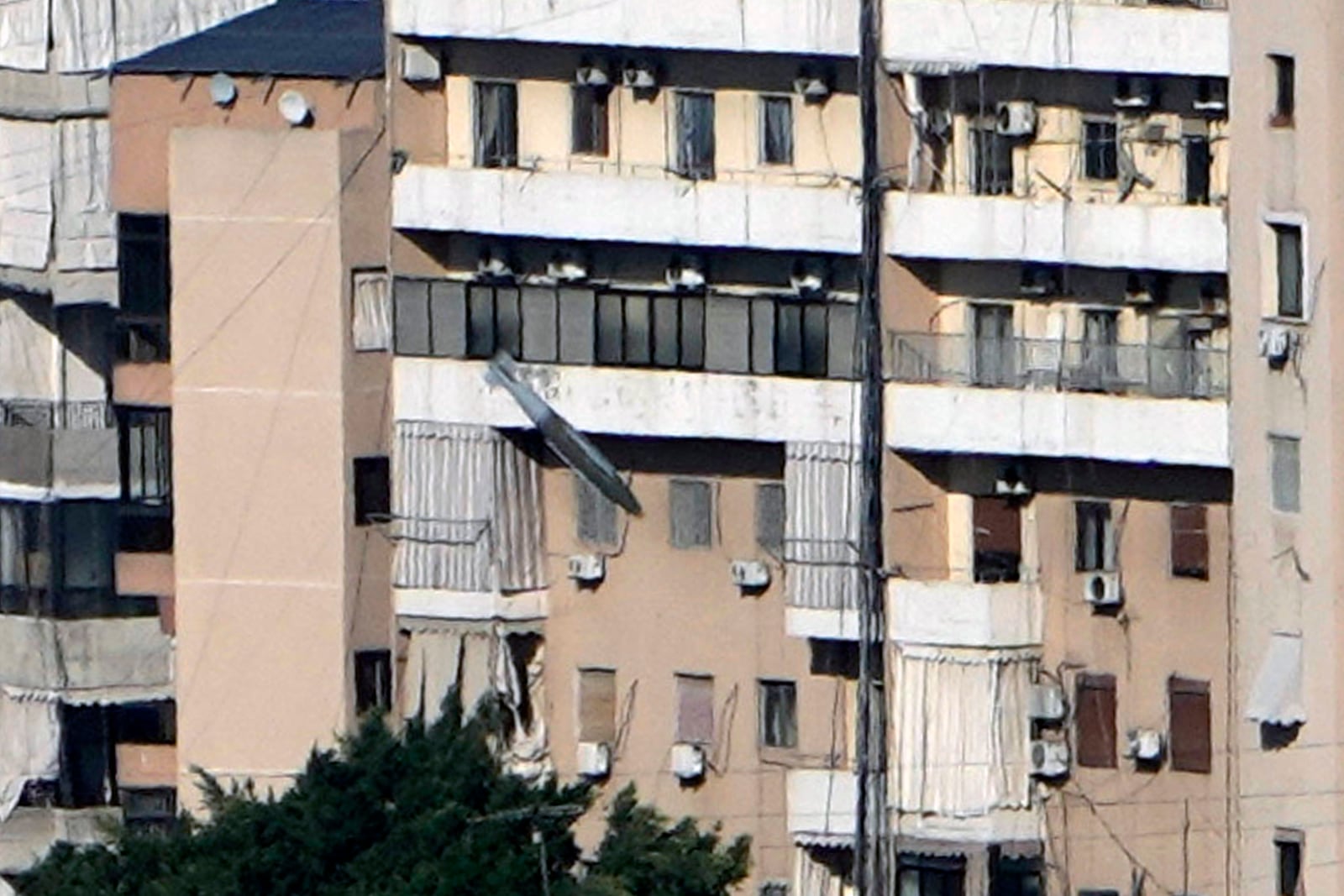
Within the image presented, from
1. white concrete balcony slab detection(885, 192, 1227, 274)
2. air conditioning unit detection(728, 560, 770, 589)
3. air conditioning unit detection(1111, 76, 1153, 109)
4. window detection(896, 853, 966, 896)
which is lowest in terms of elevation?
window detection(896, 853, 966, 896)

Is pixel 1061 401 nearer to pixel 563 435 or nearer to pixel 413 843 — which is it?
pixel 563 435

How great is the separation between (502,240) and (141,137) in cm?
362

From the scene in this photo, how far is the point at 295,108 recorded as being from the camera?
7806 centimetres

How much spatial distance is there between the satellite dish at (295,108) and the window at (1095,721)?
25.9 ft

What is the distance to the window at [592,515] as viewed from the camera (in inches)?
3049

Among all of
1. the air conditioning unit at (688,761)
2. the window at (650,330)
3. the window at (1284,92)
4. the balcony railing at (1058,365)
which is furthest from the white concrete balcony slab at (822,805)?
the window at (1284,92)

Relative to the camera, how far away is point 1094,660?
74.4 meters

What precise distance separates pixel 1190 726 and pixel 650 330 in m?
5.66

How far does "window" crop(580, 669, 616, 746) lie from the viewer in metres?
77.8

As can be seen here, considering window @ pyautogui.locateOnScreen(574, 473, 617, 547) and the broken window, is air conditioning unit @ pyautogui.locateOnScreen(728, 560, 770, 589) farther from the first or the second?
window @ pyautogui.locateOnScreen(574, 473, 617, 547)

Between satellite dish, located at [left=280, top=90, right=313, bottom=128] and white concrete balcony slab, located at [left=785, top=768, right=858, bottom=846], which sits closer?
white concrete balcony slab, located at [left=785, top=768, right=858, bottom=846]

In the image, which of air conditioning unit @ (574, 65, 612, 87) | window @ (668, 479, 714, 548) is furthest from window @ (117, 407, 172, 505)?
air conditioning unit @ (574, 65, 612, 87)

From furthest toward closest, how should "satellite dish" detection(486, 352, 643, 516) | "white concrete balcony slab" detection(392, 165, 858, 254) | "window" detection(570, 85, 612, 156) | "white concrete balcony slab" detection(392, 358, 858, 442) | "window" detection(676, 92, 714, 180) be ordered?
"window" detection(570, 85, 612, 156)
"satellite dish" detection(486, 352, 643, 516)
"window" detection(676, 92, 714, 180)
"white concrete balcony slab" detection(392, 358, 858, 442)
"white concrete balcony slab" detection(392, 165, 858, 254)

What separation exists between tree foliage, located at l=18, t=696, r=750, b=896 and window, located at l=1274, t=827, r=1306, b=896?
12.2ft
